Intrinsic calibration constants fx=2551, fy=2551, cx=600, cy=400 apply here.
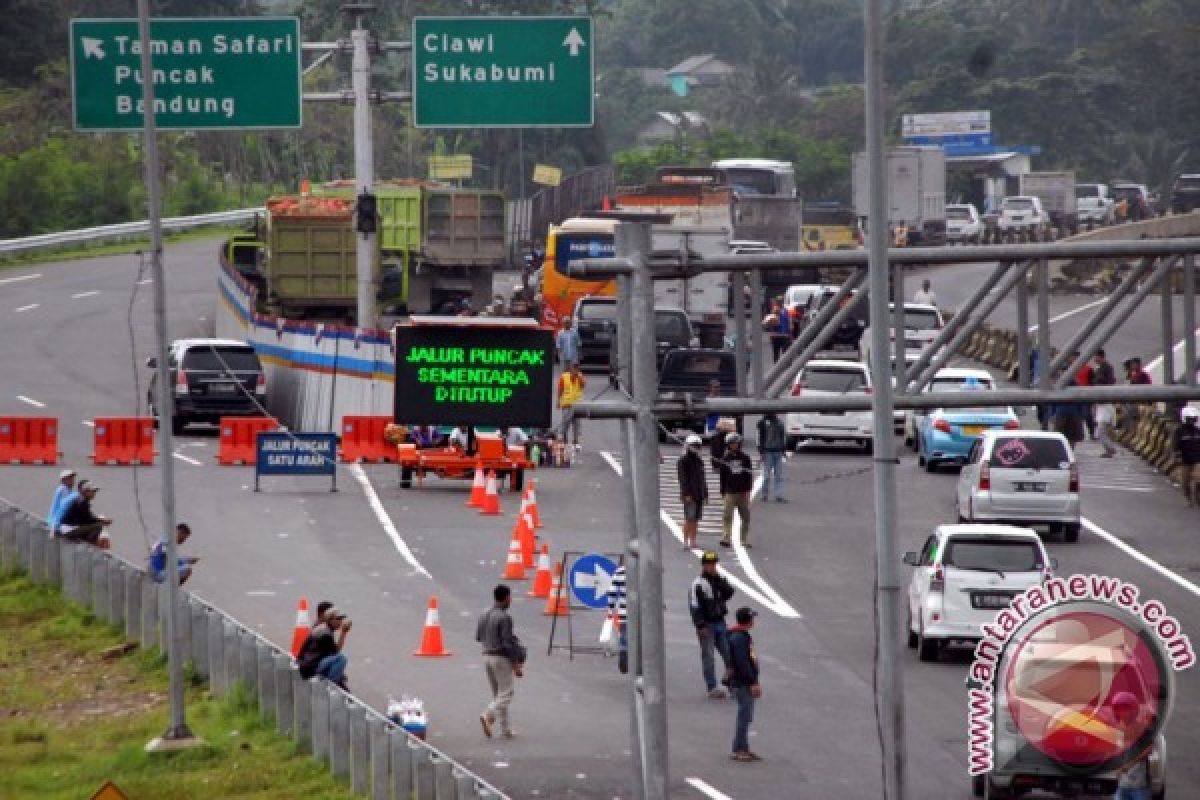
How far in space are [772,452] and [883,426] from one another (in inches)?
863

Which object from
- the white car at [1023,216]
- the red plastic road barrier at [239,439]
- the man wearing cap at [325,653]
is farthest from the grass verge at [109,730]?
the white car at [1023,216]

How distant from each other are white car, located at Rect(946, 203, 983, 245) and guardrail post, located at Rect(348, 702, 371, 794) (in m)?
66.3

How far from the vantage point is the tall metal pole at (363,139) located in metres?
40.2

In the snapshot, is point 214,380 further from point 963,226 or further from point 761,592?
point 963,226

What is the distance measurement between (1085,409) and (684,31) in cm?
12998

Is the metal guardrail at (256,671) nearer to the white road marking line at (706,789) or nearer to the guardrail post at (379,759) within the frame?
the guardrail post at (379,759)

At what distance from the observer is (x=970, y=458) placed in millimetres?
Result: 38438

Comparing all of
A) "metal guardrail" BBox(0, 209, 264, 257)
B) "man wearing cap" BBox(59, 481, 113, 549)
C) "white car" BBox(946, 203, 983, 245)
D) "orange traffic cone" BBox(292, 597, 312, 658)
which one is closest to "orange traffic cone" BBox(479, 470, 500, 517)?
"man wearing cap" BBox(59, 481, 113, 549)

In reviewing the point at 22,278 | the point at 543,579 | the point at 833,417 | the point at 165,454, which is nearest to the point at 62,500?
the point at 543,579

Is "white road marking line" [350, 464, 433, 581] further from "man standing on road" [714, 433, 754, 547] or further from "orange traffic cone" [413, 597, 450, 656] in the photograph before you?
"orange traffic cone" [413, 597, 450, 656]

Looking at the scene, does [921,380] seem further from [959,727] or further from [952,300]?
[952,300]

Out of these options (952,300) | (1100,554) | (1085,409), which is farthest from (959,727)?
(952,300)

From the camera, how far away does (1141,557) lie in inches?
1396

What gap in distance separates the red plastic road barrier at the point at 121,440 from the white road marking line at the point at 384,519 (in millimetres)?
3416
